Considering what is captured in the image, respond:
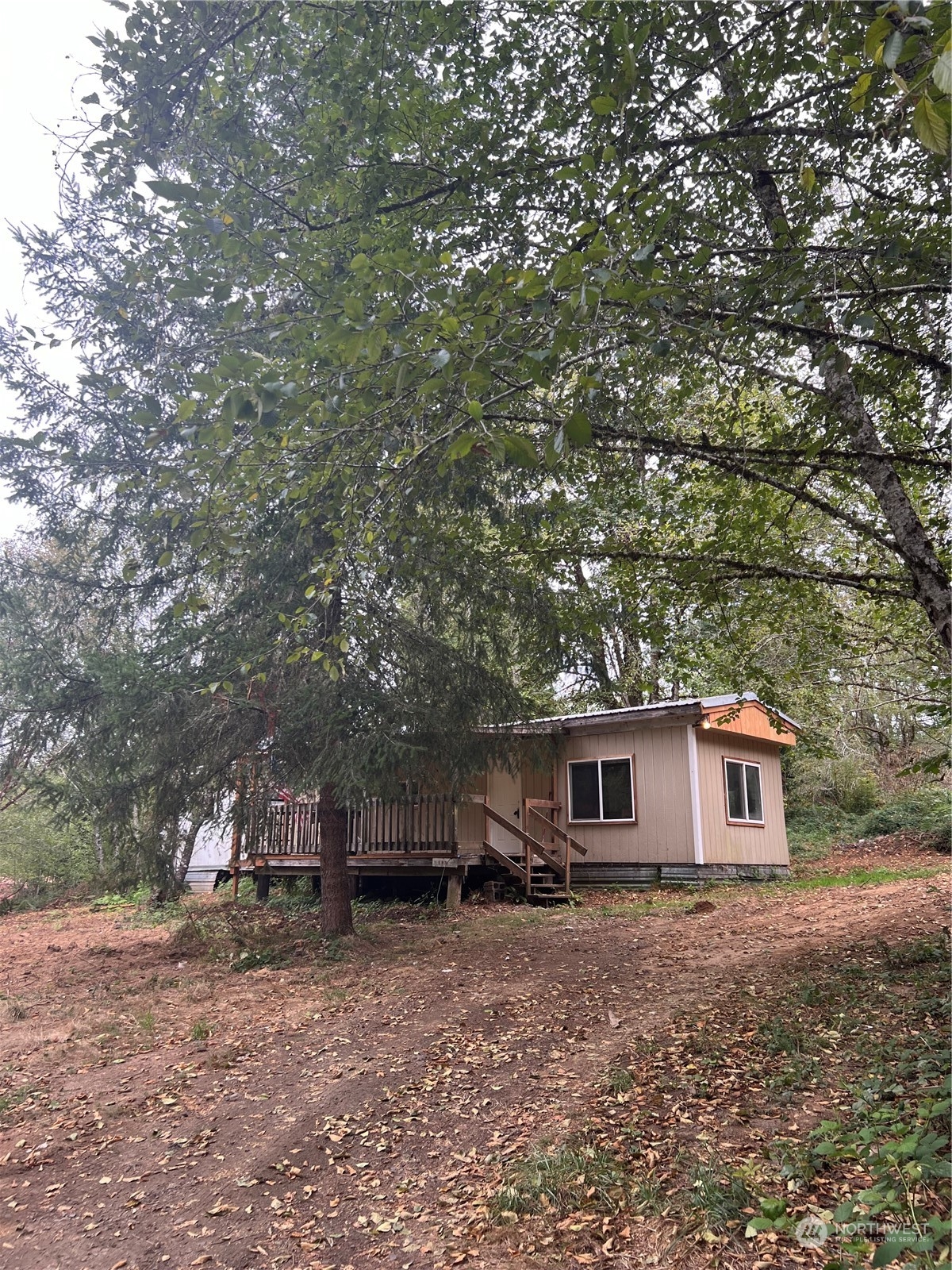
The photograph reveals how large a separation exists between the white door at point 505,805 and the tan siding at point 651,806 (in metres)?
0.91

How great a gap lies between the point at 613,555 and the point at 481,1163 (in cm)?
459

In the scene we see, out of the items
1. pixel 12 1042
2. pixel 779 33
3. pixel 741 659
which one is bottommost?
pixel 12 1042

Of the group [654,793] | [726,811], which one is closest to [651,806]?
[654,793]

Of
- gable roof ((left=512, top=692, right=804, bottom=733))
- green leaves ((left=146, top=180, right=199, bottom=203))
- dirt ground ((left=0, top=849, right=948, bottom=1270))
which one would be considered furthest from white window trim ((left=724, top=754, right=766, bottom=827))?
green leaves ((left=146, top=180, right=199, bottom=203))

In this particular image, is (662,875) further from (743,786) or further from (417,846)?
(417,846)

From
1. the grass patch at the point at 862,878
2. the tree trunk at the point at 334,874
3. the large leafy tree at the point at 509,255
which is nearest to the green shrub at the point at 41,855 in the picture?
the tree trunk at the point at 334,874

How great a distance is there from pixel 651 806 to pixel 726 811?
4.87ft

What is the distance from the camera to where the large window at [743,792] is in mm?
14946

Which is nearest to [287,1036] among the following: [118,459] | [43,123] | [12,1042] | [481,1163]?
[12,1042]

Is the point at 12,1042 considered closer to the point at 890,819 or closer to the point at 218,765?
the point at 218,765

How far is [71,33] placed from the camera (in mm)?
3996

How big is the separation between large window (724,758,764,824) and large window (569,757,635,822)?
188 cm

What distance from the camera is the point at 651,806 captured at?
14.3 metres

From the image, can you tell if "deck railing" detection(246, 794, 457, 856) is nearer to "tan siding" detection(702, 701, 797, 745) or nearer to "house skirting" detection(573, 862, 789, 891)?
"house skirting" detection(573, 862, 789, 891)
